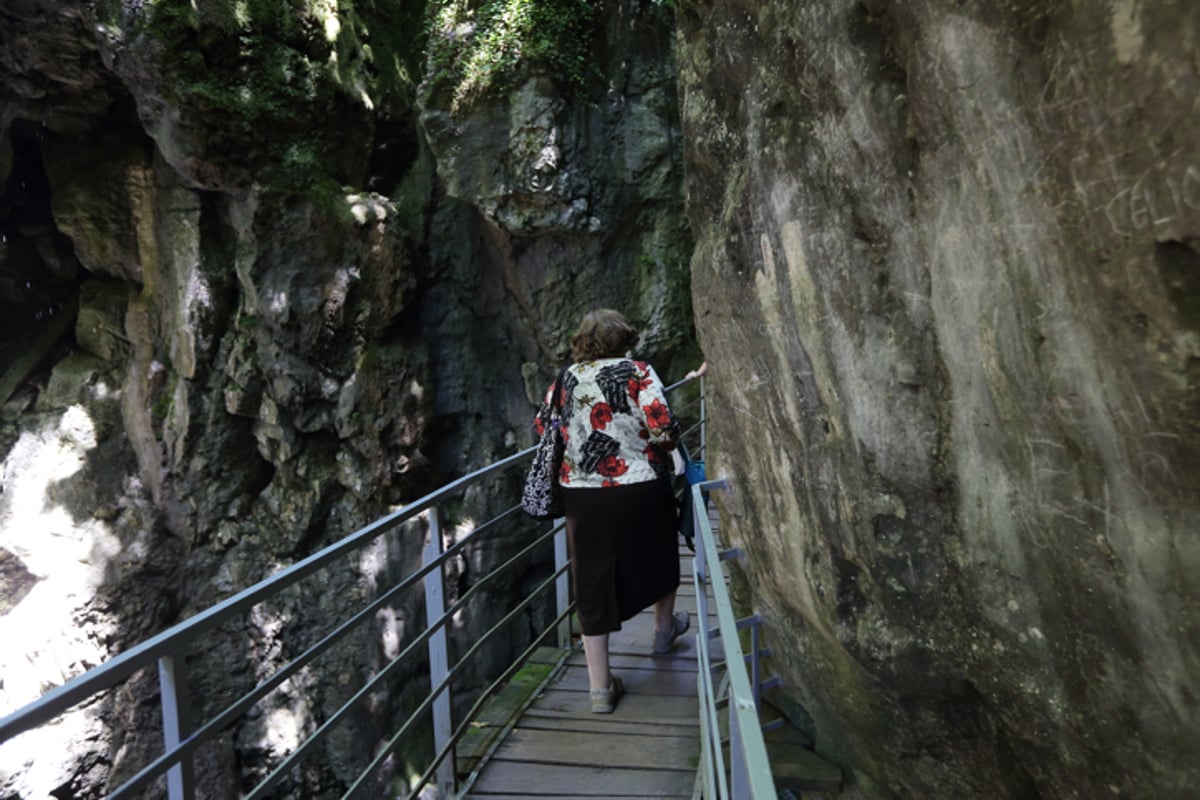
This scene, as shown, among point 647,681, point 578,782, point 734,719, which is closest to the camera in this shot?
point 734,719

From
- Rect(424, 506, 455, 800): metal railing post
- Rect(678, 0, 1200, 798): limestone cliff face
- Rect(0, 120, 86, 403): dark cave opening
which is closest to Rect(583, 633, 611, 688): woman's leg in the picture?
Rect(424, 506, 455, 800): metal railing post

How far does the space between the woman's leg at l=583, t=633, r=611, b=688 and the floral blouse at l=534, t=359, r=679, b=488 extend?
668 mm

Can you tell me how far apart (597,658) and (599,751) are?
35 cm

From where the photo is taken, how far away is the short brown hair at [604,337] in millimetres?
2996

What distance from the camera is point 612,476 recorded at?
115 inches

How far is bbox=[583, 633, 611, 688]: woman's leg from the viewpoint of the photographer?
3.09 meters

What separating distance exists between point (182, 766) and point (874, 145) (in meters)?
2.22

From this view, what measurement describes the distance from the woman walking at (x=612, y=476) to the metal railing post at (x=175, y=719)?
161cm

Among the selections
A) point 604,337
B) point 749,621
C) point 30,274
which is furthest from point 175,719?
point 30,274

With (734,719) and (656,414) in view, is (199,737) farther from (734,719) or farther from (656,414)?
(656,414)

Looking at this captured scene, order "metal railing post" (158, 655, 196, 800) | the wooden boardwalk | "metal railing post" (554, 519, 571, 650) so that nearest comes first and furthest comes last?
"metal railing post" (158, 655, 196, 800) → the wooden boardwalk → "metal railing post" (554, 519, 571, 650)

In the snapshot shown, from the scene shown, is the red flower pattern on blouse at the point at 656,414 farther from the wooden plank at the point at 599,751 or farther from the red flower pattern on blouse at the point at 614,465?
the wooden plank at the point at 599,751

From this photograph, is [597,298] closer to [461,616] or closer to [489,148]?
[489,148]

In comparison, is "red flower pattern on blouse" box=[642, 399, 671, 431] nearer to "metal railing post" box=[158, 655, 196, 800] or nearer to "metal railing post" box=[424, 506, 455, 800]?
"metal railing post" box=[424, 506, 455, 800]
